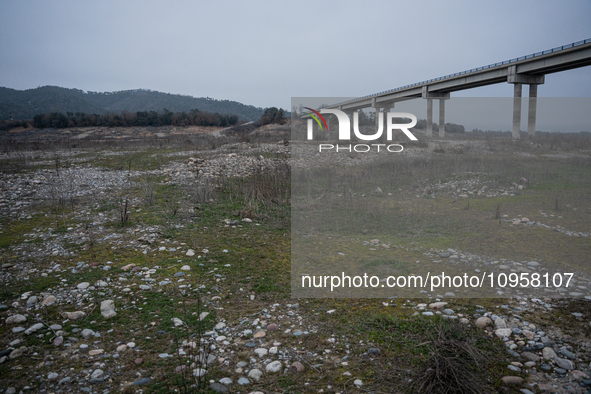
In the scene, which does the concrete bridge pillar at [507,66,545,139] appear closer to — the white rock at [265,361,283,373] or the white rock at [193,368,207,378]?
the white rock at [265,361,283,373]

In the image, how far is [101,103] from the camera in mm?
79500

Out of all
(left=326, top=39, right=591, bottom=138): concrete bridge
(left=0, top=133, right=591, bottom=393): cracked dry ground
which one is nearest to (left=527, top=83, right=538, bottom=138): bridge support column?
(left=326, top=39, right=591, bottom=138): concrete bridge

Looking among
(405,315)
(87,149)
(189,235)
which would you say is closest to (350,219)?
(189,235)

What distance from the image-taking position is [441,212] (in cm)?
689

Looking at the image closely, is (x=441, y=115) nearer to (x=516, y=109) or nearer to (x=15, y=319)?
(x=516, y=109)

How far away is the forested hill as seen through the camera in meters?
52.0

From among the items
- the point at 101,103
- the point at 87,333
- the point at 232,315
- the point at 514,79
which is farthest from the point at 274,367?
the point at 101,103

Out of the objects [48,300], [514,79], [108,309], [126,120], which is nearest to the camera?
[108,309]

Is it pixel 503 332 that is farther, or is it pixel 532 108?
pixel 532 108

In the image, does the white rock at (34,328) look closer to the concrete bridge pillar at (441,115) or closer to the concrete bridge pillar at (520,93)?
the concrete bridge pillar at (520,93)

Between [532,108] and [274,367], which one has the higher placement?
[532,108]

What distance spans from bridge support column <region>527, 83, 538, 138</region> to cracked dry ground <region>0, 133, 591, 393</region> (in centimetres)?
2110

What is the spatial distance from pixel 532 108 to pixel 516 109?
127cm

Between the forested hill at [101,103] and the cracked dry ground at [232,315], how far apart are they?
51218 millimetres
